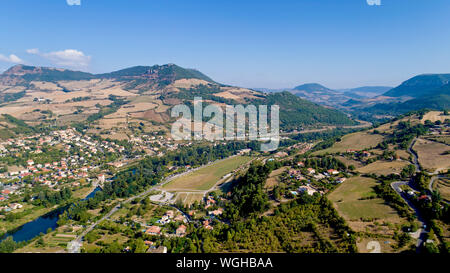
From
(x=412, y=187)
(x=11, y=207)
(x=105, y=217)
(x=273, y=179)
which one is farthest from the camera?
(x=273, y=179)

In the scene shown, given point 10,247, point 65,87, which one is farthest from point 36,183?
point 65,87

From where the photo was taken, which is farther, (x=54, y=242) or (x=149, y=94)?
(x=149, y=94)

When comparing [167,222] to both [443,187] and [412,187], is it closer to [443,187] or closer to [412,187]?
[412,187]

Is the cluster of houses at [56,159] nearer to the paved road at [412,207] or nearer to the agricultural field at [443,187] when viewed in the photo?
the paved road at [412,207]

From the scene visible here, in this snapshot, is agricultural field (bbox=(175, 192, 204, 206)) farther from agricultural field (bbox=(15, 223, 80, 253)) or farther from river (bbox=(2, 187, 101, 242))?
river (bbox=(2, 187, 101, 242))

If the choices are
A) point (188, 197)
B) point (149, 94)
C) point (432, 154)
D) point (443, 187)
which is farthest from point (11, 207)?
point (149, 94)

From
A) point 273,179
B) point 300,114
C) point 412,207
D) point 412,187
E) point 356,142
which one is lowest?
point 273,179
